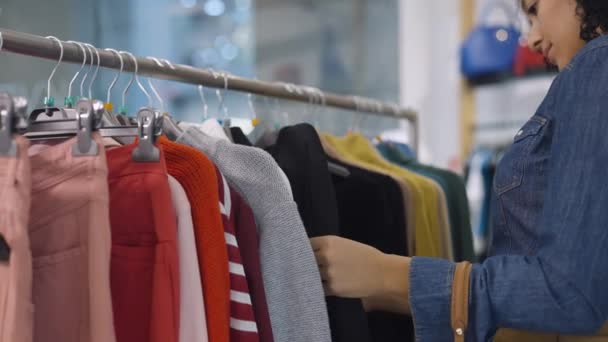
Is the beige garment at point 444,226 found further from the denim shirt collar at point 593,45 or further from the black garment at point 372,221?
the denim shirt collar at point 593,45

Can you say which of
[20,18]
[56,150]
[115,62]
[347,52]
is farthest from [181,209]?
[347,52]

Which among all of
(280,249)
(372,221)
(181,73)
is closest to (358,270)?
(280,249)

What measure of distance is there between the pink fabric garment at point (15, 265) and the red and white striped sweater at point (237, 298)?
270 millimetres

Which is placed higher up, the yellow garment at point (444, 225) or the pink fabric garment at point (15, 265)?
the pink fabric garment at point (15, 265)

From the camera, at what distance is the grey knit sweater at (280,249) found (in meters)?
0.93

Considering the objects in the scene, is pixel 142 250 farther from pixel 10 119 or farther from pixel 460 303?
pixel 460 303

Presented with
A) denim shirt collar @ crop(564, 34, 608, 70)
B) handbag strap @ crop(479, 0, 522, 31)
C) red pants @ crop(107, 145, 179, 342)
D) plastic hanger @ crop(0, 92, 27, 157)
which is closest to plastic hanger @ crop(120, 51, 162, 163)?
red pants @ crop(107, 145, 179, 342)

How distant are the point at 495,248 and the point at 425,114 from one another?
2594 millimetres

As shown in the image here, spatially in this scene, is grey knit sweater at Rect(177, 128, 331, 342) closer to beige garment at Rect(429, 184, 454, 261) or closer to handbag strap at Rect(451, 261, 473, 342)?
handbag strap at Rect(451, 261, 473, 342)

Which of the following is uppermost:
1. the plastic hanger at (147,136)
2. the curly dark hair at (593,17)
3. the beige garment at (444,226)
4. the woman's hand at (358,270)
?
the curly dark hair at (593,17)

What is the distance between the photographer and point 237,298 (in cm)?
88

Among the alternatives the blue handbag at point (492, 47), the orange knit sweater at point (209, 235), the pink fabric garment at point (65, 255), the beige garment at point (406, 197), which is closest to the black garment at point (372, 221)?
the beige garment at point (406, 197)

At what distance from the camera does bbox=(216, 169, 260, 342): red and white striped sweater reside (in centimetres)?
88

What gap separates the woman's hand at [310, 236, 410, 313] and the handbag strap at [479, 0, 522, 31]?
2615 mm
